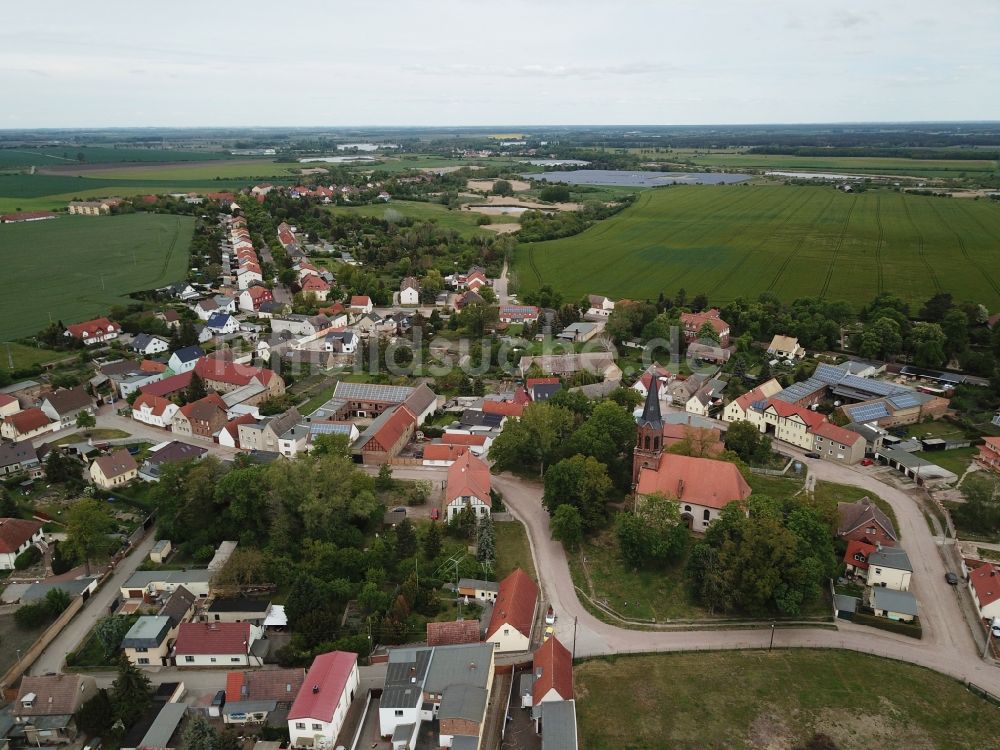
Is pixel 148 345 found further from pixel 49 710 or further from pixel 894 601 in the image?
pixel 894 601

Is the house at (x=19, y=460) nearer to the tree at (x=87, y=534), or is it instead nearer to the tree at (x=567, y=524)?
the tree at (x=87, y=534)

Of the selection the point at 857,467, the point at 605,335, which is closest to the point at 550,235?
the point at 605,335

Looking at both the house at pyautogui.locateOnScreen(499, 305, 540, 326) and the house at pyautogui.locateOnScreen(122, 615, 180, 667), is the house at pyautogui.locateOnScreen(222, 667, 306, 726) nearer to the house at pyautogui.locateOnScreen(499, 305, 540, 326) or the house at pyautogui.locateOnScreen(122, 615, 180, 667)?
the house at pyautogui.locateOnScreen(122, 615, 180, 667)

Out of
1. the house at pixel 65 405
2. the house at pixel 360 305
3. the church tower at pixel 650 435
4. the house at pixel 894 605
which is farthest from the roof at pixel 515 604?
the house at pixel 360 305

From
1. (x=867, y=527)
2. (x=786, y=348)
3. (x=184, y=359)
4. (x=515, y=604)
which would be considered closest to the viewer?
(x=515, y=604)

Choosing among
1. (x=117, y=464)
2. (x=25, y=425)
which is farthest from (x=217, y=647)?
(x=25, y=425)

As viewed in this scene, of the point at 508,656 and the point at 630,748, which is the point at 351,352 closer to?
the point at 508,656
